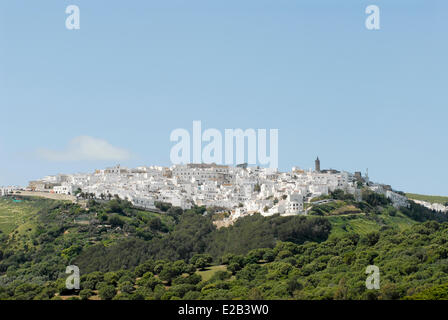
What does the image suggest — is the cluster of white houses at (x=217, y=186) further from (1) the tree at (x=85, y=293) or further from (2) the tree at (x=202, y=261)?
(1) the tree at (x=85, y=293)

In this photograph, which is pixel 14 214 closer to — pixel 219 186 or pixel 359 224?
pixel 219 186

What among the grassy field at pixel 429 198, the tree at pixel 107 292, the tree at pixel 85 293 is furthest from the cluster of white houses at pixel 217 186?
the tree at pixel 85 293

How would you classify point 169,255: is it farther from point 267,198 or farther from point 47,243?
point 267,198

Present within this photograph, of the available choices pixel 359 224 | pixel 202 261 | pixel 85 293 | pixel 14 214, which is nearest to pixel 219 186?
pixel 14 214

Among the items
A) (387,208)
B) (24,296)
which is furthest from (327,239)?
(24,296)

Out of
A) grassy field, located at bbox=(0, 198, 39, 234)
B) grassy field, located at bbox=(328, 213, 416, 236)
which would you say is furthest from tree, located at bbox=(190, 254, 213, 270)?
grassy field, located at bbox=(0, 198, 39, 234)

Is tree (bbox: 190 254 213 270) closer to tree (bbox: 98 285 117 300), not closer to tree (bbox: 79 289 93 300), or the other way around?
tree (bbox: 98 285 117 300)

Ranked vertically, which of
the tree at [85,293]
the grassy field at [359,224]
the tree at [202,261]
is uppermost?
the grassy field at [359,224]
